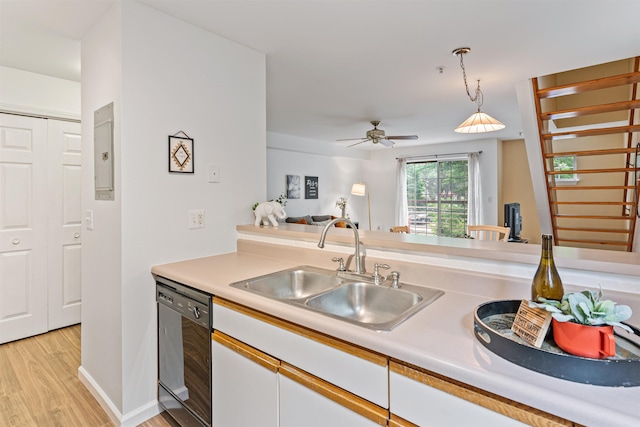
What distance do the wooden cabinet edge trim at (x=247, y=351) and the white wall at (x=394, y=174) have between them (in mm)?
6419

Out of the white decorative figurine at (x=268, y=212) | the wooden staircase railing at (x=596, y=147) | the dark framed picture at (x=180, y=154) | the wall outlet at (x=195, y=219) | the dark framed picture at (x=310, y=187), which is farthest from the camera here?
the dark framed picture at (x=310, y=187)

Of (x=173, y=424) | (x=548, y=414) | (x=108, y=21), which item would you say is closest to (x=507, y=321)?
(x=548, y=414)

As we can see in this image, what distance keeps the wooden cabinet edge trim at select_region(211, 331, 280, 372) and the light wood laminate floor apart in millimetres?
807

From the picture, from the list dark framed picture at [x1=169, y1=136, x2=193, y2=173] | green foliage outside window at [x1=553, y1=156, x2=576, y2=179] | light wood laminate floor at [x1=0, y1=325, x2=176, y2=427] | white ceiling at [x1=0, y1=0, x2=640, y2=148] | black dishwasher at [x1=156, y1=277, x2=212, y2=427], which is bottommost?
light wood laminate floor at [x1=0, y1=325, x2=176, y2=427]

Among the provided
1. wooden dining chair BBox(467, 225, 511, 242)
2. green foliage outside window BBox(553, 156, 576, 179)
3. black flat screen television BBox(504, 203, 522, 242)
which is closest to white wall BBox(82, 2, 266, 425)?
wooden dining chair BBox(467, 225, 511, 242)

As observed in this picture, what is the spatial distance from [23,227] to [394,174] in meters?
6.95

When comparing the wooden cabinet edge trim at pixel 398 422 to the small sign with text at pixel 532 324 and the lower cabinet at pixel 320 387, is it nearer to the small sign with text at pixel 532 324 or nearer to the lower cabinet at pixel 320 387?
the lower cabinet at pixel 320 387

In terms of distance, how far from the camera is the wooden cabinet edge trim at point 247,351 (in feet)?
4.33

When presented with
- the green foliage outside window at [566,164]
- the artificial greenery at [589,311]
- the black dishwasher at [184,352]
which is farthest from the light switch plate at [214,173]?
the green foliage outside window at [566,164]

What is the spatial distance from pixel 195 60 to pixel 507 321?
7.09 feet

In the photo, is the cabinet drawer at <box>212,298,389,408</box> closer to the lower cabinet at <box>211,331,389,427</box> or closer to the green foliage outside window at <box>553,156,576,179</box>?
the lower cabinet at <box>211,331,389,427</box>

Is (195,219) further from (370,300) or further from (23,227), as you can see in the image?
(23,227)

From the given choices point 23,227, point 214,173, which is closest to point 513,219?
point 214,173

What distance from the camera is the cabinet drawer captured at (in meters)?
1.03
